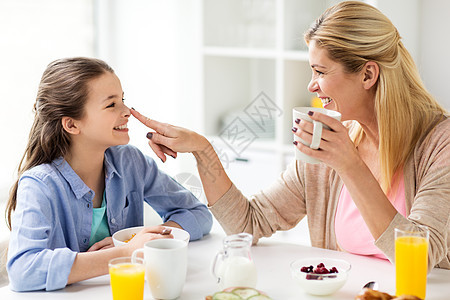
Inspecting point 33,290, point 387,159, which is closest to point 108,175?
point 33,290

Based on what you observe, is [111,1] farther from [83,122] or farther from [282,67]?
[83,122]

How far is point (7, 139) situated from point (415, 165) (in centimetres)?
213

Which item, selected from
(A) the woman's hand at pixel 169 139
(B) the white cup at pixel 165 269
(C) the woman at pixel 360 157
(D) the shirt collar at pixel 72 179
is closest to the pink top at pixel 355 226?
(C) the woman at pixel 360 157

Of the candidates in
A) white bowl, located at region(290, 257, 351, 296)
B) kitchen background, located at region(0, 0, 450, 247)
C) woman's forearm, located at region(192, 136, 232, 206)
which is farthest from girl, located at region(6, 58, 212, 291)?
kitchen background, located at region(0, 0, 450, 247)

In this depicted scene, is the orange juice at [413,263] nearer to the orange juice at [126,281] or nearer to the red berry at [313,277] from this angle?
the red berry at [313,277]

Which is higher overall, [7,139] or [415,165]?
[415,165]

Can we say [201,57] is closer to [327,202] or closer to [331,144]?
[327,202]

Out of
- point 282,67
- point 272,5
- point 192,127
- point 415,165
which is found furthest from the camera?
point 192,127

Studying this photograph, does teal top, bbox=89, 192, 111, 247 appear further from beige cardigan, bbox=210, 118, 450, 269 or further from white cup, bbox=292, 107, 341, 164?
white cup, bbox=292, 107, 341, 164

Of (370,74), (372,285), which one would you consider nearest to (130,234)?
(372,285)

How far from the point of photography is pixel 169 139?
5.19 ft

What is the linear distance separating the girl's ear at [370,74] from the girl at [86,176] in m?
0.57

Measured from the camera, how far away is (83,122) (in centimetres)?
162

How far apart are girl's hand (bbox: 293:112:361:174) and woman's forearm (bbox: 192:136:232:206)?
33 centimetres
